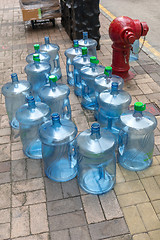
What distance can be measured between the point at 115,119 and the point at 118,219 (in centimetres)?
126

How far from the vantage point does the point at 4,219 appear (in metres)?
2.58

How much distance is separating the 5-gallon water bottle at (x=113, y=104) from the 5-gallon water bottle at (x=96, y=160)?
53cm

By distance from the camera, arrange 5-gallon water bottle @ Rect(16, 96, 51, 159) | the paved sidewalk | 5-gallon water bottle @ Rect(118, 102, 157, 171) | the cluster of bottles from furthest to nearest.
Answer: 5-gallon water bottle @ Rect(16, 96, 51, 159)
5-gallon water bottle @ Rect(118, 102, 157, 171)
the cluster of bottles
the paved sidewalk

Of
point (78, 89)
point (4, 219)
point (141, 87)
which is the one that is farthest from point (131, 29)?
point (4, 219)

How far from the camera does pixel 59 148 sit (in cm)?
291

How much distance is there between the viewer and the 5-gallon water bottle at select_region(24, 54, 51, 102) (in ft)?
13.0

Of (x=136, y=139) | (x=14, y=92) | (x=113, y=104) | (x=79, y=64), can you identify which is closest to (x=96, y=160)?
(x=136, y=139)

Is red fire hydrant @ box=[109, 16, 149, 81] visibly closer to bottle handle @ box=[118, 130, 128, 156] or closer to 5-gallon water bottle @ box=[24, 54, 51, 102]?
5-gallon water bottle @ box=[24, 54, 51, 102]

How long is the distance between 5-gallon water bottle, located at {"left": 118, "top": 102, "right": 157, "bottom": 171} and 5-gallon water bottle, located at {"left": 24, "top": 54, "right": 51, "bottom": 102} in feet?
5.38

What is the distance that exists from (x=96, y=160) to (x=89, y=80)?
1689 mm

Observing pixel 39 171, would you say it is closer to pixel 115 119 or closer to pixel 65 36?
pixel 115 119

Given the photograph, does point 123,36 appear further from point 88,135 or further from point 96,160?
point 96,160

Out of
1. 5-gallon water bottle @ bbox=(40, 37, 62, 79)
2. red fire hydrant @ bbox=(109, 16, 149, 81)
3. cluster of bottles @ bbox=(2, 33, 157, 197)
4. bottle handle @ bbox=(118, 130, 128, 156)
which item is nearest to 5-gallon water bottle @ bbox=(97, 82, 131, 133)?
cluster of bottles @ bbox=(2, 33, 157, 197)

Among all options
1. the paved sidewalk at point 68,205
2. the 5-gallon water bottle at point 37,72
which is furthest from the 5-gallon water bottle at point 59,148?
the 5-gallon water bottle at point 37,72
